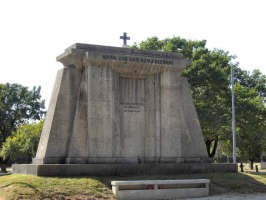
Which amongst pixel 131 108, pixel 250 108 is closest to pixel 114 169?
pixel 131 108

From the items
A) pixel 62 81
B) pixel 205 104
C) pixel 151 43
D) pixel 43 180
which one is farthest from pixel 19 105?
pixel 43 180

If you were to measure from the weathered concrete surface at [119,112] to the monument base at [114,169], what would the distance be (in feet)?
2.58

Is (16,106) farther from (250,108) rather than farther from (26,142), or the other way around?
(250,108)

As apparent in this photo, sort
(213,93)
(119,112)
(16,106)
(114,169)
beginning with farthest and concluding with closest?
(16,106) < (213,93) < (119,112) < (114,169)

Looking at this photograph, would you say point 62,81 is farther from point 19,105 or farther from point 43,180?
point 19,105

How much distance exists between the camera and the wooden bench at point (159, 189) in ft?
43.1

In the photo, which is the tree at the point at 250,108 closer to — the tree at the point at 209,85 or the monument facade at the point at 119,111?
the tree at the point at 209,85

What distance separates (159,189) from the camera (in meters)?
13.7

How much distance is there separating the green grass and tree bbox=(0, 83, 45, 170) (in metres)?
46.4

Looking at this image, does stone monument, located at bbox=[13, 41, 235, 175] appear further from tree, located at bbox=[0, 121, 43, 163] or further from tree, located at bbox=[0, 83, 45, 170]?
tree, located at bbox=[0, 83, 45, 170]

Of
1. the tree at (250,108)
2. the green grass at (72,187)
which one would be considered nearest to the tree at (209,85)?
the tree at (250,108)

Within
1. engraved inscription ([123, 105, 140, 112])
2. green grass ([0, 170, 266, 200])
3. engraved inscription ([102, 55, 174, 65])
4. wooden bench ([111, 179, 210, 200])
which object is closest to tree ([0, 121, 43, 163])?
engraved inscription ([123, 105, 140, 112])

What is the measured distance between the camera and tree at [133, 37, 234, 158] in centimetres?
2788

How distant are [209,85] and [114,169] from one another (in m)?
15.8
